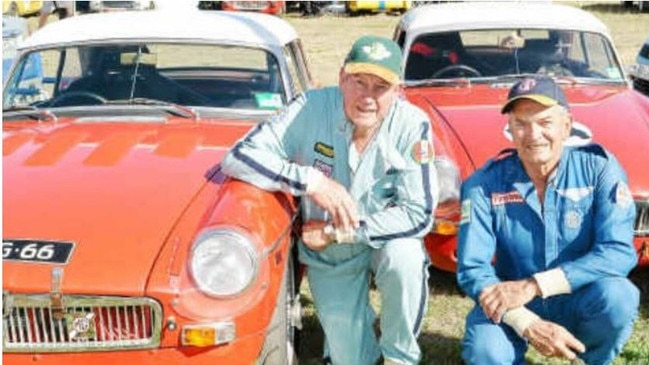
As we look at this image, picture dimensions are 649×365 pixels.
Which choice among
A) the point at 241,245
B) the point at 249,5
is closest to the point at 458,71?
the point at 241,245

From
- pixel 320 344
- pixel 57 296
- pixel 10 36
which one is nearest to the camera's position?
pixel 57 296

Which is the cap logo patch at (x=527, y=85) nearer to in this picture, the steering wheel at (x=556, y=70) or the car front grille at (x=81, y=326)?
the car front grille at (x=81, y=326)

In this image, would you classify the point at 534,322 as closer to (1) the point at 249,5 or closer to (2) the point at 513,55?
(2) the point at 513,55

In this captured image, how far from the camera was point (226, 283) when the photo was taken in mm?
3105

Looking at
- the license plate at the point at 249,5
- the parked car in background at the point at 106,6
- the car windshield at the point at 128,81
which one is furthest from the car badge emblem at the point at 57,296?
the license plate at the point at 249,5

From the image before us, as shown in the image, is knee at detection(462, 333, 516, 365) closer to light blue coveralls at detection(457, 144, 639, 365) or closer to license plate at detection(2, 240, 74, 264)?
light blue coveralls at detection(457, 144, 639, 365)

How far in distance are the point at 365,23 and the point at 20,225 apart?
65.0 feet

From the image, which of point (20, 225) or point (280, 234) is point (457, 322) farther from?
point (20, 225)

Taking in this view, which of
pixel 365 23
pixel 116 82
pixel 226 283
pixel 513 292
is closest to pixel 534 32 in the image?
pixel 116 82

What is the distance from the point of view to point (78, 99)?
188 inches

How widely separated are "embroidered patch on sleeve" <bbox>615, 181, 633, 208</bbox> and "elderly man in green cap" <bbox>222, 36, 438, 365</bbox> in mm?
694

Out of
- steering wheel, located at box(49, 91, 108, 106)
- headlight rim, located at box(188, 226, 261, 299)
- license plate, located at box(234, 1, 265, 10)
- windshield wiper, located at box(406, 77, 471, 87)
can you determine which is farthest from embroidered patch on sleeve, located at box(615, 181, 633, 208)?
license plate, located at box(234, 1, 265, 10)

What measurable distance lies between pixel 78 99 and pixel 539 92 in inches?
101

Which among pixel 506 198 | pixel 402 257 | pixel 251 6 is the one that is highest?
pixel 506 198
